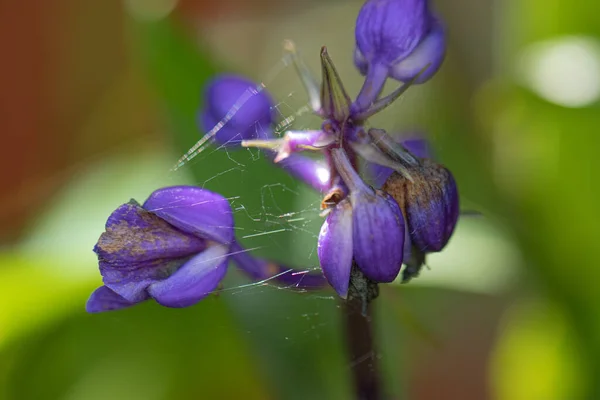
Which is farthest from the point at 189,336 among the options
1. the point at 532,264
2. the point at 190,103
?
the point at 532,264

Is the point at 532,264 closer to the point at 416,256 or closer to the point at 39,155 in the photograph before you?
the point at 416,256

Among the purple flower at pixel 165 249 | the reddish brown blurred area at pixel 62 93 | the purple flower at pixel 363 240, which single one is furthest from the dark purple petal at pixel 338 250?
the reddish brown blurred area at pixel 62 93

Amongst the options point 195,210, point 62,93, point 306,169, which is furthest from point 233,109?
point 62,93

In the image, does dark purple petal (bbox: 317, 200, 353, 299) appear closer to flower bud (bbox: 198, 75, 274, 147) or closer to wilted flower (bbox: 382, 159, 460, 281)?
wilted flower (bbox: 382, 159, 460, 281)

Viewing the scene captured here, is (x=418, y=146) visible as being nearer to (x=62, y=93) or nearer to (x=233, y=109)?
(x=233, y=109)

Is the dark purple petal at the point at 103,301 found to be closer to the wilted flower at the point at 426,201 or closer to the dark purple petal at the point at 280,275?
the dark purple petal at the point at 280,275
